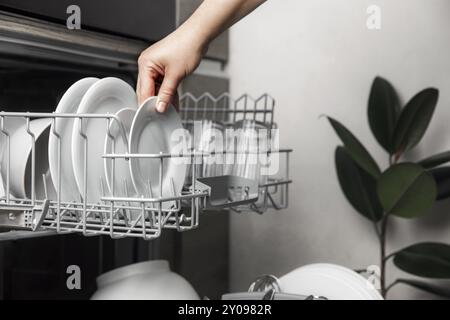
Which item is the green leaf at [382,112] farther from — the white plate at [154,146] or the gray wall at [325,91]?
the white plate at [154,146]

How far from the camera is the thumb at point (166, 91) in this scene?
0.69 m

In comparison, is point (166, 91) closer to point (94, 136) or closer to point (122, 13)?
point (94, 136)

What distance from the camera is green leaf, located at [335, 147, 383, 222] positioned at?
46.6 inches

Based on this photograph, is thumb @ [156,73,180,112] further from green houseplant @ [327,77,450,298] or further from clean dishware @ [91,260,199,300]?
green houseplant @ [327,77,450,298]

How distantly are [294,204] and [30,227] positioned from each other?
0.83 meters

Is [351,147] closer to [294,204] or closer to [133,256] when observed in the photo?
[294,204]

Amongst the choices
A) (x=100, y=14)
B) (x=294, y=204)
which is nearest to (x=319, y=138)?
(x=294, y=204)

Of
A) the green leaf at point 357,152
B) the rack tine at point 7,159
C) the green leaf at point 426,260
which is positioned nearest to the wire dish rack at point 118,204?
the rack tine at point 7,159

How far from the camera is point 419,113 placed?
113 cm

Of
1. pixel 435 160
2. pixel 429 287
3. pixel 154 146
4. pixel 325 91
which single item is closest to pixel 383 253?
pixel 429 287

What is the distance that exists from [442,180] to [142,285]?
2.01 feet

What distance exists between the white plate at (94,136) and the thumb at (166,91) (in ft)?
0.16

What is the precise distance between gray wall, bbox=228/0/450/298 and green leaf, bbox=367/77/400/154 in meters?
0.05
